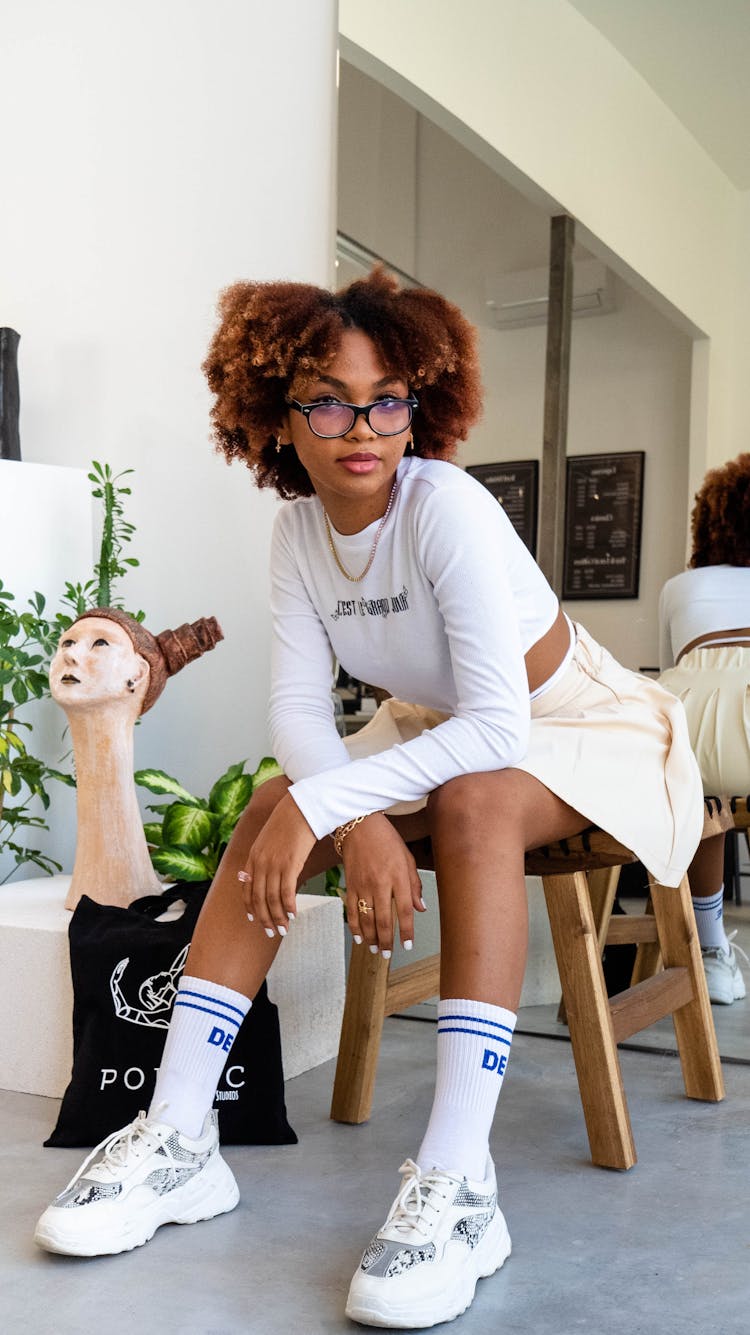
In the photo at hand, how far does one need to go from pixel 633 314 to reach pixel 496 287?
0.87 feet

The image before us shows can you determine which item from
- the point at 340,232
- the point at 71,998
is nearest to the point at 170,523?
the point at 340,232

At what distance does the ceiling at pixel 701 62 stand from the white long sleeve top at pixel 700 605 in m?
0.67

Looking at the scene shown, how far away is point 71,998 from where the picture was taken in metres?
1.79

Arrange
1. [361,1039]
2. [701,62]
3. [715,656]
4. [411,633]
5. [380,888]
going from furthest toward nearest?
[701,62] → [715,656] → [361,1039] → [411,633] → [380,888]

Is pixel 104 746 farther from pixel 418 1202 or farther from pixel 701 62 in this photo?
pixel 701 62

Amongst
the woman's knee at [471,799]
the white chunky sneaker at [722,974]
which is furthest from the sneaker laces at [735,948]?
the woman's knee at [471,799]

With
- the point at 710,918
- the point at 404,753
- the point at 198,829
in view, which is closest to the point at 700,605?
the point at 710,918

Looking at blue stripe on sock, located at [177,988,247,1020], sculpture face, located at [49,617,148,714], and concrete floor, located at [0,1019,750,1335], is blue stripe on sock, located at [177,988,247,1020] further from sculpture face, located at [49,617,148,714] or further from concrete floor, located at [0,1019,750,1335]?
sculpture face, located at [49,617,148,714]

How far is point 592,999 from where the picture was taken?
4.75 ft

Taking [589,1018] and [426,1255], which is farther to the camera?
[589,1018]

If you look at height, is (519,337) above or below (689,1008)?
above

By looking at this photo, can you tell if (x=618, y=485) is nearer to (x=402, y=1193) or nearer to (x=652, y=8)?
(x=652, y=8)

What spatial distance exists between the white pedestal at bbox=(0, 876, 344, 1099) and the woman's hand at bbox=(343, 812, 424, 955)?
24.9 inches

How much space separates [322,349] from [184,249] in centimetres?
139
